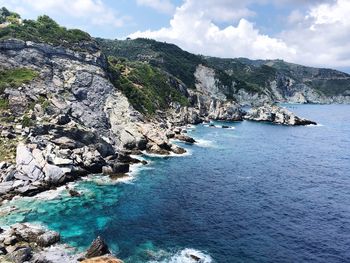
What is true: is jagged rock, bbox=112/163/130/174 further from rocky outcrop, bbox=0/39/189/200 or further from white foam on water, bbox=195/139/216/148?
white foam on water, bbox=195/139/216/148

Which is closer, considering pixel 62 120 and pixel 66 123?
pixel 62 120

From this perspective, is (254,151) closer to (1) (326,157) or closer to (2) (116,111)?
(1) (326,157)

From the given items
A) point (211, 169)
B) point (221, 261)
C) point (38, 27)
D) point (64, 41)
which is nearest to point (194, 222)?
point (221, 261)

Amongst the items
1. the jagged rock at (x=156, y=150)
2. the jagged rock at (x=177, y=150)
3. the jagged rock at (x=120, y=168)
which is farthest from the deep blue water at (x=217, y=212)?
the jagged rock at (x=177, y=150)

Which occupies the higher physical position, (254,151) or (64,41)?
(64,41)

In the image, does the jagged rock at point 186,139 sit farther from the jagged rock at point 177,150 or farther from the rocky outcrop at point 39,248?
the rocky outcrop at point 39,248

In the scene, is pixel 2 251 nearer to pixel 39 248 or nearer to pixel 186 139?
pixel 39 248

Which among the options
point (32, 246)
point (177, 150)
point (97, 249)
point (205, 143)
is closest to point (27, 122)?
point (177, 150)
